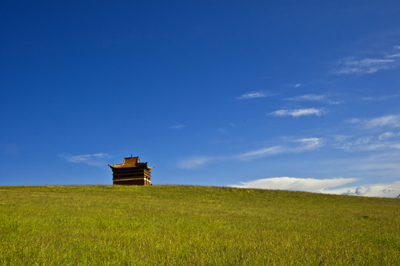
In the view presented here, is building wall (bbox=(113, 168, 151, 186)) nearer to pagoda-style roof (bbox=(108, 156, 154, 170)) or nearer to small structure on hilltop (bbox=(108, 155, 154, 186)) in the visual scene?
small structure on hilltop (bbox=(108, 155, 154, 186))

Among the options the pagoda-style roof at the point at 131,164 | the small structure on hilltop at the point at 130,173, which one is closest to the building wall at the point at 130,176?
the small structure on hilltop at the point at 130,173

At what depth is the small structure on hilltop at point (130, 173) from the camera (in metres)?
46.9

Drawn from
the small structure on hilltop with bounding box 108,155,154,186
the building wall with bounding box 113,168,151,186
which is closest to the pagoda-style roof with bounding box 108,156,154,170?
→ the small structure on hilltop with bounding box 108,155,154,186

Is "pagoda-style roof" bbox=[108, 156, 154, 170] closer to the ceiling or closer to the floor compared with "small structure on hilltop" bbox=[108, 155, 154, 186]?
closer to the ceiling

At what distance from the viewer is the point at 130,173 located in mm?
47531

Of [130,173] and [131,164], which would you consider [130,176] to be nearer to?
[130,173]

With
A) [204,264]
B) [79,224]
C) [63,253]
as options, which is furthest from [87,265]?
[79,224]

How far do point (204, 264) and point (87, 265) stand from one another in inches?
72.0

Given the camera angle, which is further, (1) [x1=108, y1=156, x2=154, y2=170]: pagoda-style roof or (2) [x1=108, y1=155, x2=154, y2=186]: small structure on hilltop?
(1) [x1=108, y1=156, x2=154, y2=170]: pagoda-style roof

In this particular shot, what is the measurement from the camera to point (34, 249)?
16.4 feet

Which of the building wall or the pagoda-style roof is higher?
the pagoda-style roof

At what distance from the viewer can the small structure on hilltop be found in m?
46.9

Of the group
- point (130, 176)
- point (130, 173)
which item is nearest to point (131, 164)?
point (130, 173)

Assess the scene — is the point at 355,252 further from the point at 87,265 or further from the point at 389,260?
the point at 87,265
